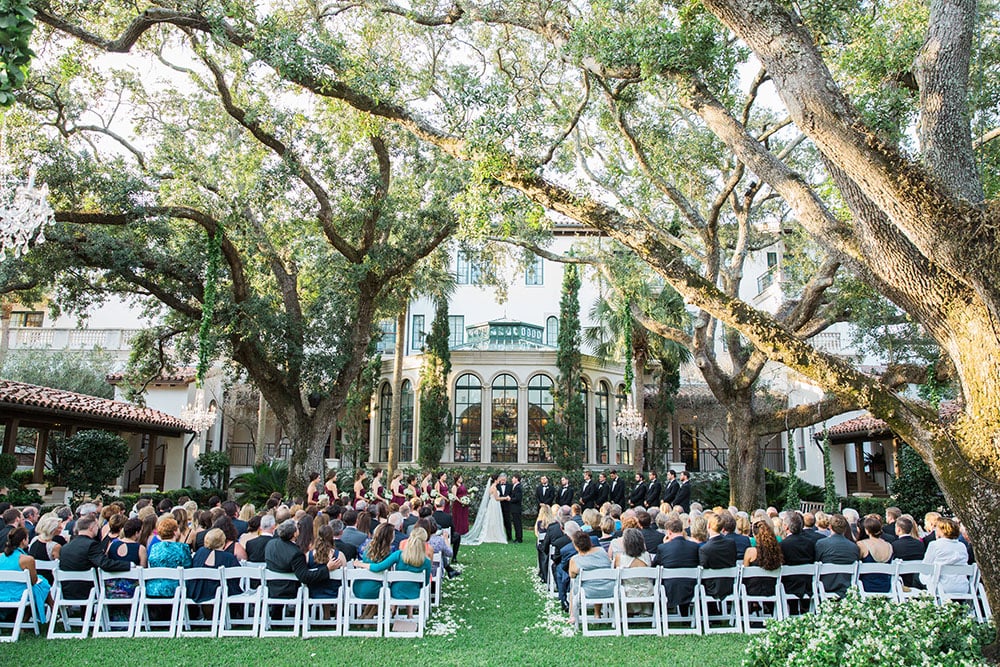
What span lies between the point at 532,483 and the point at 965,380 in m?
18.7

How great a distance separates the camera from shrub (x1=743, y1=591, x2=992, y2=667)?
4.52m

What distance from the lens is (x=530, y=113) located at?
34.0ft

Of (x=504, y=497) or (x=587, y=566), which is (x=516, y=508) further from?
(x=587, y=566)

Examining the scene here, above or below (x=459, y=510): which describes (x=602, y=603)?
below

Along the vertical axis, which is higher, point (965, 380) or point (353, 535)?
point (965, 380)

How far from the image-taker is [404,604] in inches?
284

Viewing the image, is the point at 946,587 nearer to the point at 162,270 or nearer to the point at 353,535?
the point at 353,535

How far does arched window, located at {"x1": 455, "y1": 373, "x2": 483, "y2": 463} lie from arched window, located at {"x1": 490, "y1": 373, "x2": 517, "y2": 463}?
1.58 feet

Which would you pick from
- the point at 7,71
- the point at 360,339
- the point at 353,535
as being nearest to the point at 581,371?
the point at 360,339

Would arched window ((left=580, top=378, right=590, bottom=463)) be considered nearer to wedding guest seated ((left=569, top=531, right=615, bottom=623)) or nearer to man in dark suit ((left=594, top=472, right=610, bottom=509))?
man in dark suit ((left=594, top=472, right=610, bottom=509))

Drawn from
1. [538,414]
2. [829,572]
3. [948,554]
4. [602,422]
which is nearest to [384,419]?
[538,414]

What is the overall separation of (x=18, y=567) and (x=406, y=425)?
1839 cm

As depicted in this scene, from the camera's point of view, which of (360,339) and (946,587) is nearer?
(946,587)

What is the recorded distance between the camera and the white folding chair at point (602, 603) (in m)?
7.28
